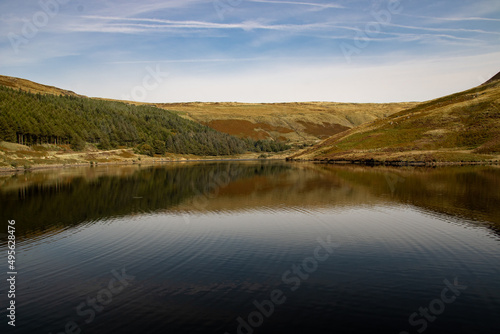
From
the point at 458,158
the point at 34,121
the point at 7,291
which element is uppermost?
the point at 34,121

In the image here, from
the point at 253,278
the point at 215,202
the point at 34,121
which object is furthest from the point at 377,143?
the point at 34,121

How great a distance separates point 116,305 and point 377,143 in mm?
127722

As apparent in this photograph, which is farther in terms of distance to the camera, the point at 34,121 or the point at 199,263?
the point at 34,121

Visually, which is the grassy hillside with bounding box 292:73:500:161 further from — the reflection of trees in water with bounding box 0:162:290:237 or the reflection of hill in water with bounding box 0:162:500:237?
the reflection of trees in water with bounding box 0:162:290:237

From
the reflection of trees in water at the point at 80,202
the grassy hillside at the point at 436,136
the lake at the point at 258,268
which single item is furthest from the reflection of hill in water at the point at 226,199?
the grassy hillside at the point at 436,136

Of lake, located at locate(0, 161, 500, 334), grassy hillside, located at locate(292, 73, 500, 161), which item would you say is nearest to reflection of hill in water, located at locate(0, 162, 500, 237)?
lake, located at locate(0, 161, 500, 334)

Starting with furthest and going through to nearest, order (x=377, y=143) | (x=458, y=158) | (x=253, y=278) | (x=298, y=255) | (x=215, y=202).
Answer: (x=377, y=143) → (x=458, y=158) → (x=215, y=202) → (x=298, y=255) → (x=253, y=278)

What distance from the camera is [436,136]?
116 meters

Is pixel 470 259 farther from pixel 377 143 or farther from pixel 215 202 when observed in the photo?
pixel 377 143

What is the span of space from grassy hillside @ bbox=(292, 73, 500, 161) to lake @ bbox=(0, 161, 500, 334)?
7249 centimetres

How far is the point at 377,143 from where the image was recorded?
130250 millimetres

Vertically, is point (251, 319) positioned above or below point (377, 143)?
below

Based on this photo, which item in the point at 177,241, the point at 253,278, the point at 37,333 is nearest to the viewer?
the point at 37,333

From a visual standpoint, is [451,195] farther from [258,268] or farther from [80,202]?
[80,202]
